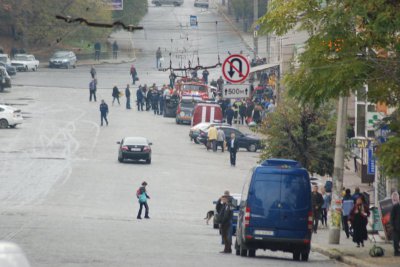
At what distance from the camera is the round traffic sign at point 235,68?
36.5m

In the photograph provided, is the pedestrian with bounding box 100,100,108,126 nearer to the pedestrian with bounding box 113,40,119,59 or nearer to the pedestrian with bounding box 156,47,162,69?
the pedestrian with bounding box 156,47,162,69

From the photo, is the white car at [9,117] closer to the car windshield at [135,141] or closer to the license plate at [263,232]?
the car windshield at [135,141]

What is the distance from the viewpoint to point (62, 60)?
3949 inches

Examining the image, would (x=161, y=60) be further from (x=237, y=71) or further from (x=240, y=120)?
(x=237, y=71)

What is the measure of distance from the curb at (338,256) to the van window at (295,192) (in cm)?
175

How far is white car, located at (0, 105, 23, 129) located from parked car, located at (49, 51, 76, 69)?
1329 inches

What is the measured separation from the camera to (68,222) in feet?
119

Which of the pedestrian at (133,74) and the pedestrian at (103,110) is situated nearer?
the pedestrian at (103,110)

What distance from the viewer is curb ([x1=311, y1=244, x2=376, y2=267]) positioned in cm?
2718

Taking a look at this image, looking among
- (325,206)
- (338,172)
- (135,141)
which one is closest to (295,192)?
(338,172)

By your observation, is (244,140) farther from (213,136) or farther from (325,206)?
(325,206)

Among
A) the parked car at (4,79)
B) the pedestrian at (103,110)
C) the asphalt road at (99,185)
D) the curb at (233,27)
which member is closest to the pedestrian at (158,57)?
the asphalt road at (99,185)

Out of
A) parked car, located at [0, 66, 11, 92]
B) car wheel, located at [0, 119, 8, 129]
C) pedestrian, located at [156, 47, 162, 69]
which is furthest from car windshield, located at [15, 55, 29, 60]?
car wheel, located at [0, 119, 8, 129]

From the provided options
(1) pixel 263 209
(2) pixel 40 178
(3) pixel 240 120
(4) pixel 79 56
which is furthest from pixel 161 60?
(1) pixel 263 209
